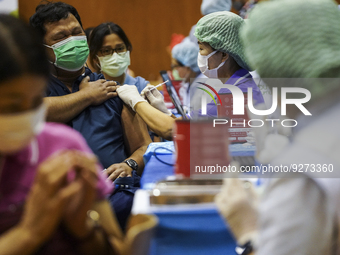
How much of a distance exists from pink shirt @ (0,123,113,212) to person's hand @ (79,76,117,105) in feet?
3.55

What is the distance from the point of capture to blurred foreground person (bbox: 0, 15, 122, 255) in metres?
0.74

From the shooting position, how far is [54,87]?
6.77ft

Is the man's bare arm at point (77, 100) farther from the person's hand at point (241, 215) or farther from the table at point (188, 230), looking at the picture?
the person's hand at point (241, 215)

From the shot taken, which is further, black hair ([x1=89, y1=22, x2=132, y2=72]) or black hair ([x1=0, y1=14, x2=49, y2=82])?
black hair ([x1=89, y1=22, x2=132, y2=72])

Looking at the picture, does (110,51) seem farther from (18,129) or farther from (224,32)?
(18,129)

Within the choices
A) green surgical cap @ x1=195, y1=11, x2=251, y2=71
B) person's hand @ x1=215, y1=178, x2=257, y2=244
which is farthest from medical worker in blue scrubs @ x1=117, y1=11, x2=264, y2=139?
person's hand @ x1=215, y1=178, x2=257, y2=244

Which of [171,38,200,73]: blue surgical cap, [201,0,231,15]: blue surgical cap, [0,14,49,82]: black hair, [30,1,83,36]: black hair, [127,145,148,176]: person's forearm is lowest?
[171,38,200,73]: blue surgical cap

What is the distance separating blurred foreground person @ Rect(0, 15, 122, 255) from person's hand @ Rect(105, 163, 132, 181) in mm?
906

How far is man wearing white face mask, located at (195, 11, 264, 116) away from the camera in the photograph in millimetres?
2287

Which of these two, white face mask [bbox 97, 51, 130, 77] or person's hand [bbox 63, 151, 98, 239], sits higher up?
person's hand [bbox 63, 151, 98, 239]

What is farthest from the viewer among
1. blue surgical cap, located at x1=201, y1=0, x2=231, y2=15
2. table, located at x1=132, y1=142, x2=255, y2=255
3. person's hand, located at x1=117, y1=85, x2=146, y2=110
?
blue surgical cap, located at x1=201, y1=0, x2=231, y2=15

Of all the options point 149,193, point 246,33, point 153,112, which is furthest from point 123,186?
point 246,33

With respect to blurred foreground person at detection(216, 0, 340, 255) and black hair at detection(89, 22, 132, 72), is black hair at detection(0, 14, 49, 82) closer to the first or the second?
blurred foreground person at detection(216, 0, 340, 255)

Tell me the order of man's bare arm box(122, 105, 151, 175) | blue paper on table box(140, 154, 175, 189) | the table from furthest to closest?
man's bare arm box(122, 105, 151, 175), blue paper on table box(140, 154, 175, 189), the table
